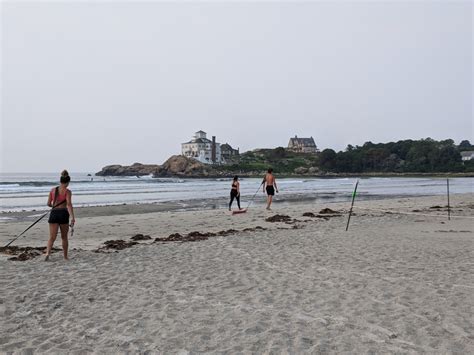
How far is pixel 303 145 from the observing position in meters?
178

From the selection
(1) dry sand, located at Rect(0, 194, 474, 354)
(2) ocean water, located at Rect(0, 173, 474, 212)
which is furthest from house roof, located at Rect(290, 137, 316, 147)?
(1) dry sand, located at Rect(0, 194, 474, 354)

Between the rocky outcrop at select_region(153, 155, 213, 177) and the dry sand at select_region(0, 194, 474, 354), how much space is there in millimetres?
94557

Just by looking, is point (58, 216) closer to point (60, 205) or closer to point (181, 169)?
point (60, 205)

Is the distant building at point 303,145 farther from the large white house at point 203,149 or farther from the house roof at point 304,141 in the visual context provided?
the large white house at point 203,149

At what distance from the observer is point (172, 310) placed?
548 cm

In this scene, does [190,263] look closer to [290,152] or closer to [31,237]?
[31,237]

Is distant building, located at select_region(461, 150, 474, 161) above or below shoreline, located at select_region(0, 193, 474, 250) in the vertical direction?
above

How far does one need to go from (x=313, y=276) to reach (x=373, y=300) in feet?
4.97

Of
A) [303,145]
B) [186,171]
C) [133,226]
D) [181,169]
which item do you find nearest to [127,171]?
[181,169]

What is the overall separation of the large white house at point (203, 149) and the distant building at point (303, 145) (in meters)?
50.4

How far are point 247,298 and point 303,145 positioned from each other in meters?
175

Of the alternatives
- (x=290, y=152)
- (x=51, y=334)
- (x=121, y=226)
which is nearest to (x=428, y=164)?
(x=290, y=152)

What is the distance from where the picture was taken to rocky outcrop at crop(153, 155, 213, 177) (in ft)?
346

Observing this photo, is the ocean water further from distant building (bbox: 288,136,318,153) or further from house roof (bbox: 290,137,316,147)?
house roof (bbox: 290,137,316,147)
